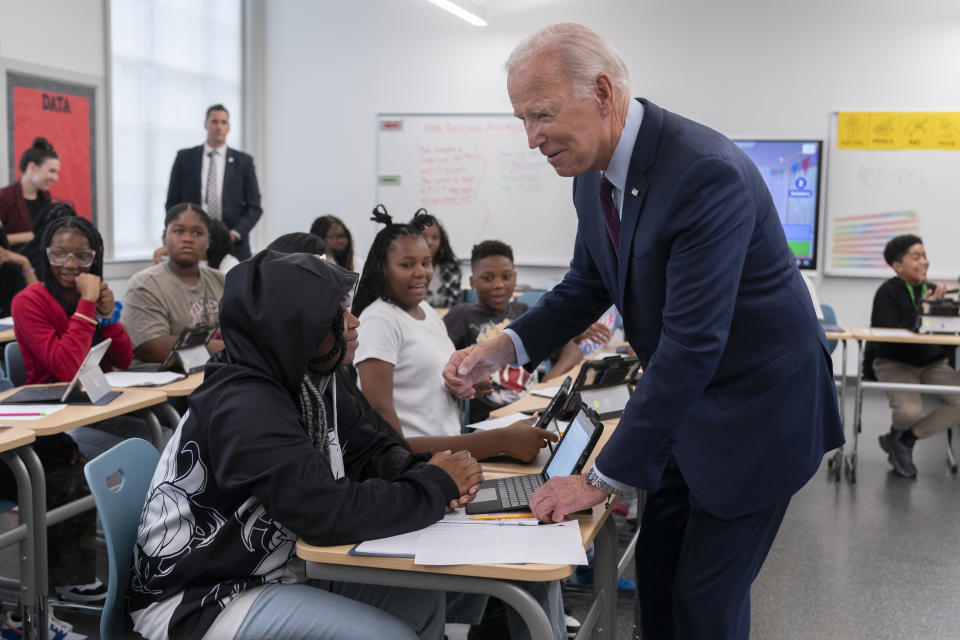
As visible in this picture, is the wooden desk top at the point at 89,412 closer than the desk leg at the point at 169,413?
Yes

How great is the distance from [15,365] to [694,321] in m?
2.79

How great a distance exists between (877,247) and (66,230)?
19.1 feet

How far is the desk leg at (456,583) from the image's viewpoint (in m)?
1.40

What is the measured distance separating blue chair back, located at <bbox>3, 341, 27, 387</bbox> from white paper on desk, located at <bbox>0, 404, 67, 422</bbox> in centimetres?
72

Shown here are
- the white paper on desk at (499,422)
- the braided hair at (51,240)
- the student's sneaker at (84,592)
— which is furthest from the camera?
the braided hair at (51,240)

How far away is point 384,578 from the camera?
4.76ft

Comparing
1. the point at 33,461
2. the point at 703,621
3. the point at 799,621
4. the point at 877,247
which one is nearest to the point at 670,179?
the point at 703,621

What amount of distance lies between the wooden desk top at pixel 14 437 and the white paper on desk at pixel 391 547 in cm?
117

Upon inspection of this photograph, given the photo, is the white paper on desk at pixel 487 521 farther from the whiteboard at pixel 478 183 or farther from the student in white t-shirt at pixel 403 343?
the whiteboard at pixel 478 183

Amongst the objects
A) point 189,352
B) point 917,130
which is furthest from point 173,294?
point 917,130

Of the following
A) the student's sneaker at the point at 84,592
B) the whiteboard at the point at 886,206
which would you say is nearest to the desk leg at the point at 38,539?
the student's sneaker at the point at 84,592

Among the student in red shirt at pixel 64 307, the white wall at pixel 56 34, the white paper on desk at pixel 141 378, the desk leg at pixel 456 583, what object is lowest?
the desk leg at pixel 456 583

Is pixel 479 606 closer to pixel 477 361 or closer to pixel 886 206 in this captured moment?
pixel 477 361

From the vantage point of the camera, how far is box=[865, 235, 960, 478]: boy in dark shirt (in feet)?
15.6
